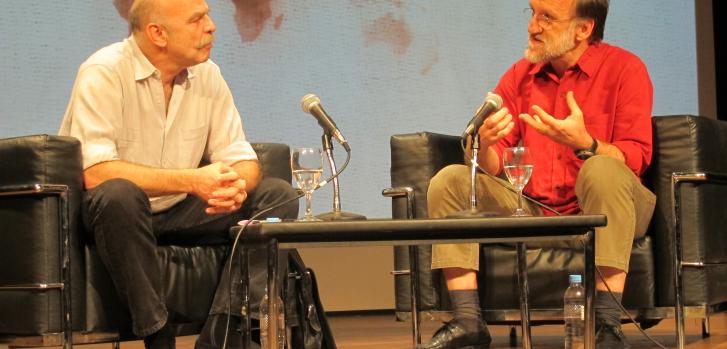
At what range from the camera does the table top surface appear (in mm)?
2156

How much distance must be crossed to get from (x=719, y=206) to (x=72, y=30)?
8.29 feet

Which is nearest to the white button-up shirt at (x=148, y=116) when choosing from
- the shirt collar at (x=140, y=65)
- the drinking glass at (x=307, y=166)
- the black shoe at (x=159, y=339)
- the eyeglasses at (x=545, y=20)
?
the shirt collar at (x=140, y=65)

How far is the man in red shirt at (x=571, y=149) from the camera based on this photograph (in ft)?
9.35

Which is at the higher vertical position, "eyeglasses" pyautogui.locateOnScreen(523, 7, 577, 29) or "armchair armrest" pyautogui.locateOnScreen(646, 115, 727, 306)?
"eyeglasses" pyautogui.locateOnScreen(523, 7, 577, 29)

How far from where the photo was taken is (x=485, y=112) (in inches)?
103

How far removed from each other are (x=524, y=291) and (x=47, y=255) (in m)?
1.25

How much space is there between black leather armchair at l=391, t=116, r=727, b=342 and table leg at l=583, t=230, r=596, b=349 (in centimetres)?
74

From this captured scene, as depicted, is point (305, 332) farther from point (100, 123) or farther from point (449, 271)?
point (100, 123)

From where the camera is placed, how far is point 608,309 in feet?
9.32

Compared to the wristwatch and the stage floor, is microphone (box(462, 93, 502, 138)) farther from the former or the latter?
the stage floor

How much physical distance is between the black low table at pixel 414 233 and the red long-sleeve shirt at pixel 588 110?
898mm

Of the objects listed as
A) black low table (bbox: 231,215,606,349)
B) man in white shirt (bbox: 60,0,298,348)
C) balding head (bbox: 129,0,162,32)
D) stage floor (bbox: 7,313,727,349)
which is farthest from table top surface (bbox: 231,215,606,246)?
stage floor (bbox: 7,313,727,349)

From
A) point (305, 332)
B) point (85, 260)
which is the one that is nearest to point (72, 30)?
point (85, 260)

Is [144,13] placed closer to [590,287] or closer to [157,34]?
[157,34]
